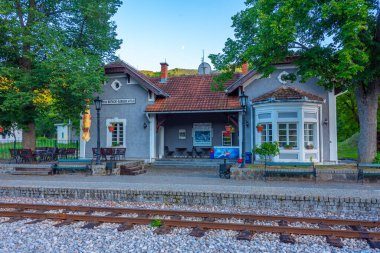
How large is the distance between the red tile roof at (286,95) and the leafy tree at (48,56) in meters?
9.12

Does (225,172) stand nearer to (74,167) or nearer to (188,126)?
(74,167)

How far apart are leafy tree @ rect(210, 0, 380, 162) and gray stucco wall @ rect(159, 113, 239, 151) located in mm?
6428

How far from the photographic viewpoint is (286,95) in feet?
52.3

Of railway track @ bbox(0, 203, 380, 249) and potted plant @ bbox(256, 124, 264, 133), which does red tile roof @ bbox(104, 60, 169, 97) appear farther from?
railway track @ bbox(0, 203, 380, 249)

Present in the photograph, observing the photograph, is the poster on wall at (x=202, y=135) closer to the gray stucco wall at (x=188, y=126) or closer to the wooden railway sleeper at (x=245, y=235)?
the gray stucco wall at (x=188, y=126)

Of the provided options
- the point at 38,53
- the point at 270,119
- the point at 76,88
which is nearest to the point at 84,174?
the point at 76,88

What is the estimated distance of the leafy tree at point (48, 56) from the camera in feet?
50.4

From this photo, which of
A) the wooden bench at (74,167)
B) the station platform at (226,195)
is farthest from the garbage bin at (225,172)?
the wooden bench at (74,167)

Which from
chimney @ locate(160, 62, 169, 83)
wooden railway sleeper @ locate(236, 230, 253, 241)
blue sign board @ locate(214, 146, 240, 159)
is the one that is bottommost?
wooden railway sleeper @ locate(236, 230, 253, 241)

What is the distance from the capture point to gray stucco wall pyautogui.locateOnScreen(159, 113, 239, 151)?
1992 cm

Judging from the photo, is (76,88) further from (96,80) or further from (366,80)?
(366,80)

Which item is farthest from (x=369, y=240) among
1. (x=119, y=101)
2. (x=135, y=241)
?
(x=119, y=101)

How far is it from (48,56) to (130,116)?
20.1 ft

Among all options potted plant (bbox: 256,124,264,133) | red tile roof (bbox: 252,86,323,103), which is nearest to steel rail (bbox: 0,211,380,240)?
potted plant (bbox: 256,124,264,133)
